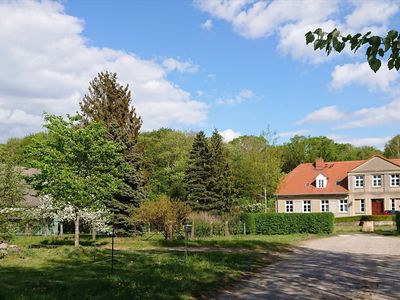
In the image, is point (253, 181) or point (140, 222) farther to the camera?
point (253, 181)

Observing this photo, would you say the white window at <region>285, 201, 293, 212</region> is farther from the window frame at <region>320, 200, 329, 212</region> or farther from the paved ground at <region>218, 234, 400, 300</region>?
the paved ground at <region>218, 234, 400, 300</region>

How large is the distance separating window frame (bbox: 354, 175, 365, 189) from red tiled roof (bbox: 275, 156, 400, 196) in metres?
1.27

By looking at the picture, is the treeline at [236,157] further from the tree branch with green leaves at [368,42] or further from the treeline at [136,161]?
the tree branch with green leaves at [368,42]

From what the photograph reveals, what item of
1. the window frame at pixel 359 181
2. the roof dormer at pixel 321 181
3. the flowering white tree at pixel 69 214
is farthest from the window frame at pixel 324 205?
the flowering white tree at pixel 69 214

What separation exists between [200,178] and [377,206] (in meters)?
21.5

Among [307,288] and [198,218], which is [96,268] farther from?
[198,218]

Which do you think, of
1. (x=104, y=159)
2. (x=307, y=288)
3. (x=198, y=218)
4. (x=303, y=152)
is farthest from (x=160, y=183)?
(x=307, y=288)

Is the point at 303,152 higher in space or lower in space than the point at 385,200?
higher

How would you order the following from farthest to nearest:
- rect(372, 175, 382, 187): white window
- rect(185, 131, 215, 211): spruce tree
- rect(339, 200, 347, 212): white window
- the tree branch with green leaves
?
rect(339, 200, 347, 212): white window
rect(372, 175, 382, 187): white window
rect(185, 131, 215, 211): spruce tree
the tree branch with green leaves

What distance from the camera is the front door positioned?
5112 cm

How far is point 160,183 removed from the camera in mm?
54781

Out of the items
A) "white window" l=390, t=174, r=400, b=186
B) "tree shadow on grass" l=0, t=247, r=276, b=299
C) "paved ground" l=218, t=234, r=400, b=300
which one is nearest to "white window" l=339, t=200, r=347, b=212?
"white window" l=390, t=174, r=400, b=186

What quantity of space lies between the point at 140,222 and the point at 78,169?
7949 millimetres

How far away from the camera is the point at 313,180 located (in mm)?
55750
